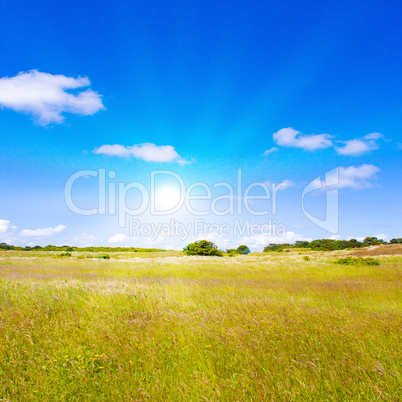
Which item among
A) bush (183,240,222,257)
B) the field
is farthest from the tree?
the field

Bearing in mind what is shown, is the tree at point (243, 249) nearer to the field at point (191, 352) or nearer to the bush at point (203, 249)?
the bush at point (203, 249)

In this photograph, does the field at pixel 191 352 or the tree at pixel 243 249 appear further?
the tree at pixel 243 249

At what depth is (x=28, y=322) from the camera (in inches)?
167

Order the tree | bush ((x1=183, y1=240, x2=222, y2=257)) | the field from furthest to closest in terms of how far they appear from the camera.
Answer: the tree → bush ((x1=183, y1=240, x2=222, y2=257)) → the field

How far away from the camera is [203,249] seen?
50906 millimetres

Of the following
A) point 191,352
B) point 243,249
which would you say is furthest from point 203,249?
point 191,352

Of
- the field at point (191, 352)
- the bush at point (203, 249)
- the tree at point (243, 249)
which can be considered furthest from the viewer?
the tree at point (243, 249)

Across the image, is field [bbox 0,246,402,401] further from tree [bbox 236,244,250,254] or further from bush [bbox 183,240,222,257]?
tree [bbox 236,244,250,254]

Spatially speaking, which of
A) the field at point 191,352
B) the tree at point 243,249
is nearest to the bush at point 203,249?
the tree at point 243,249

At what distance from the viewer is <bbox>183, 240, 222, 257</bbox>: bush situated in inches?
2001

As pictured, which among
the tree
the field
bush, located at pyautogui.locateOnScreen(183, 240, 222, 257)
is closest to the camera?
the field

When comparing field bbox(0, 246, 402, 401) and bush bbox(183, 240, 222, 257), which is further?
bush bbox(183, 240, 222, 257)

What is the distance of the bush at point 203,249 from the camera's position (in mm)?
50819

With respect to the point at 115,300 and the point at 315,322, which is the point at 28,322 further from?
the point at 315,322
